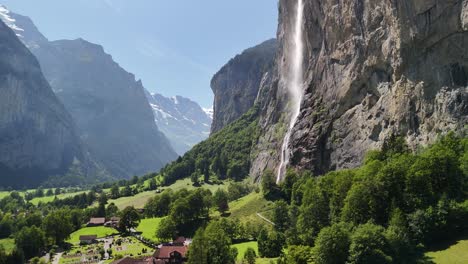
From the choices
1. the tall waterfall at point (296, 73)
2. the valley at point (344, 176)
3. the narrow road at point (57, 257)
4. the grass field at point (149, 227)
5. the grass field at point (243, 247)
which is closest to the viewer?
the valley at point (344, 176)

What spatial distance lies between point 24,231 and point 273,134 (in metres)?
103

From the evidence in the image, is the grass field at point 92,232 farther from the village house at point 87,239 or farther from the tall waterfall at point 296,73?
the tall waterfall at point 296,73

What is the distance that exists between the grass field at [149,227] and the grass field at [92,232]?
10.2 meters

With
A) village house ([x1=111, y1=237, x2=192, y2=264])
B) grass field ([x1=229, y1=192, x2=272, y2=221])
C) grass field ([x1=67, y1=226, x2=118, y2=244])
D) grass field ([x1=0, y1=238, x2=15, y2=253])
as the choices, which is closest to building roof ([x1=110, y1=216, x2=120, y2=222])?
grass field ([x1=67, y1=226, x2=118, y2=244])

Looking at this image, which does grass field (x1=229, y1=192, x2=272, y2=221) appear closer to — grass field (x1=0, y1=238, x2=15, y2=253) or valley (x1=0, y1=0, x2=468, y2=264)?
valley (x1=0, y1=0, x2=468, y2=264)

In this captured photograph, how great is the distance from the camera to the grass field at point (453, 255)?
5092 centimetres

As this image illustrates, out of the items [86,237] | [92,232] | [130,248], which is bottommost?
[130,248]

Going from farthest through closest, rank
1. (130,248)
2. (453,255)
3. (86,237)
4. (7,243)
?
(7,243) < (86,237) < (130,248) < (453,255)

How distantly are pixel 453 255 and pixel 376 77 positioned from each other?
6537cm

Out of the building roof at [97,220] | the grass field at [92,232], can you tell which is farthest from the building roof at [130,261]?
the building roof at [97,220]

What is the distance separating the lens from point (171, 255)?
92.1 m

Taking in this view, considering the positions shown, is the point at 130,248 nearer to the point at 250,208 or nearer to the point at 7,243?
the point at 250,208

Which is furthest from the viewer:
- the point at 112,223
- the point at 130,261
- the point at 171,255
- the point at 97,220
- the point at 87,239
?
the point at 97,220

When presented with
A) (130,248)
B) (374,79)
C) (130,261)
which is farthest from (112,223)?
(374,79)
